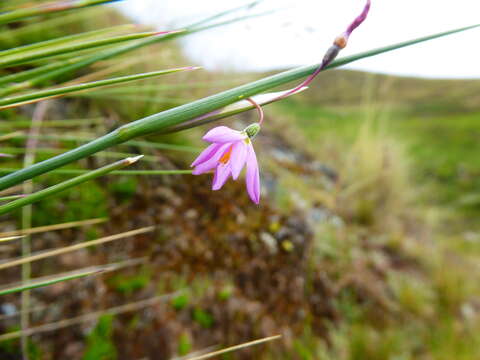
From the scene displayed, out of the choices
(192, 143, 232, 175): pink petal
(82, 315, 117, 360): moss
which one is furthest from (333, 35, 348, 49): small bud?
(82, 315, 117, 360): moss

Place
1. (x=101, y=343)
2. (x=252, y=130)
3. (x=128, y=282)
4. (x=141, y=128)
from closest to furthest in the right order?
(x=141, y=128) → (x=252, y=130) → (x=101, y=343) → (x=128, y=282)

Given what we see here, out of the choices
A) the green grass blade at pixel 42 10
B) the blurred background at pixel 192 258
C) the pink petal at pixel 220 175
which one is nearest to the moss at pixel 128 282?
the blurred background at pixel 192 258

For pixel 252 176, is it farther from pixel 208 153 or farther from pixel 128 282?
pixel 128 282

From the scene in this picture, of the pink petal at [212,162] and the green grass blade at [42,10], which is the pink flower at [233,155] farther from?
the green grass blade at [42,10]

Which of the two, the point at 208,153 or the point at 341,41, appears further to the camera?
the point at 208,153

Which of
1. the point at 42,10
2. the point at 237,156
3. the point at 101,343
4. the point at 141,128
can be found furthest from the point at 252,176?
the point at 101,343

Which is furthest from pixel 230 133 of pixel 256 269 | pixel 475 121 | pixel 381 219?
pixel 475 121
